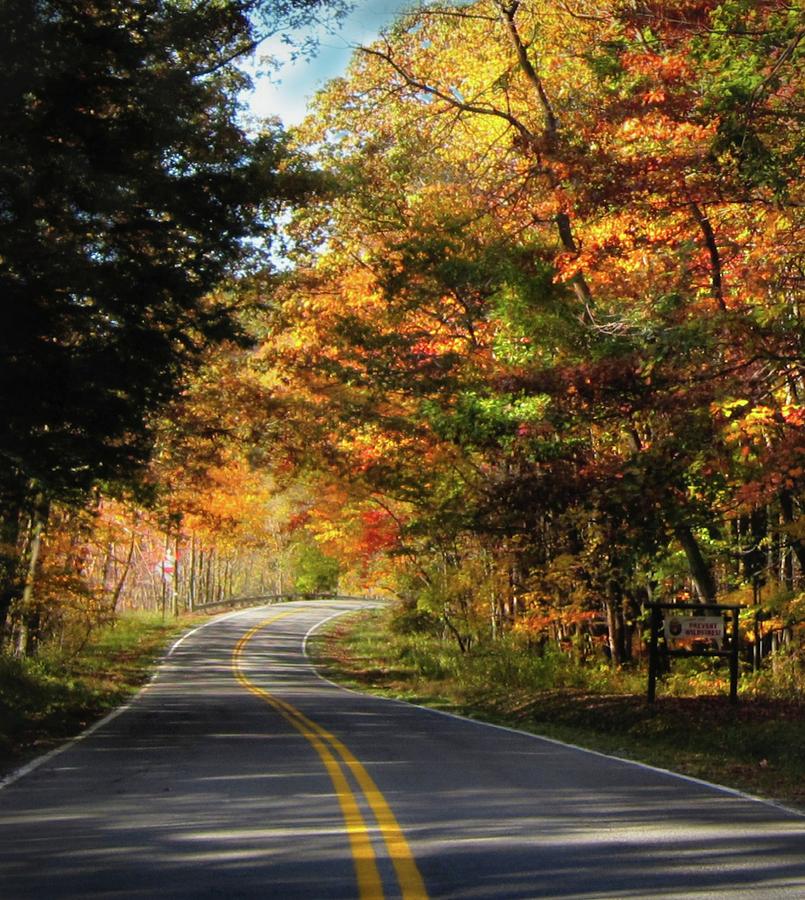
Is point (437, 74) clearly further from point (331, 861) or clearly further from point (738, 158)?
point (331, 861)

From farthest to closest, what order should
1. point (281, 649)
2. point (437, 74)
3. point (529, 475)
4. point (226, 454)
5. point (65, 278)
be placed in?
point (281, 649), point (226, 454), point (437, 74), point (529, 475), point (65, 278)

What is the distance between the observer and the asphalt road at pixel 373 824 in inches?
240

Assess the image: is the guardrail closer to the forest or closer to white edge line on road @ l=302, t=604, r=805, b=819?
the forest

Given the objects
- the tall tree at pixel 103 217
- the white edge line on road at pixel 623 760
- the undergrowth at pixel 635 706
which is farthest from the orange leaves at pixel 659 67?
the white edge line on road at pixel 623 760

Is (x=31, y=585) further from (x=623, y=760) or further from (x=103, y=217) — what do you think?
(x=623, y=760)

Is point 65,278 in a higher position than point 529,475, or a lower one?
higher

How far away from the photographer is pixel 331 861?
21.6ft

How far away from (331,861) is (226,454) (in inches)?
715

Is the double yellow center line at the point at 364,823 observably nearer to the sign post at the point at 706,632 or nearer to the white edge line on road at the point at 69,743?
the white edge line on road at the point at 69,743

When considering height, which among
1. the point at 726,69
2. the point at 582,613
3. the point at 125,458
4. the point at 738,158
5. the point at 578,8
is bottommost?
the point at 582,613

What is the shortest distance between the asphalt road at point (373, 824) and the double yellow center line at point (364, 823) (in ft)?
0.08

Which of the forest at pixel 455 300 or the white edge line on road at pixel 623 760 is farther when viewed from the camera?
the forest at pixel 455 300

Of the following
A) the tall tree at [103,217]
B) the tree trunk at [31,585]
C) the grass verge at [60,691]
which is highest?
the tall tree at [103,217]

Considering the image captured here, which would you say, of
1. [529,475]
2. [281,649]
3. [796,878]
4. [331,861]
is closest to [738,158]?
[529,475]
